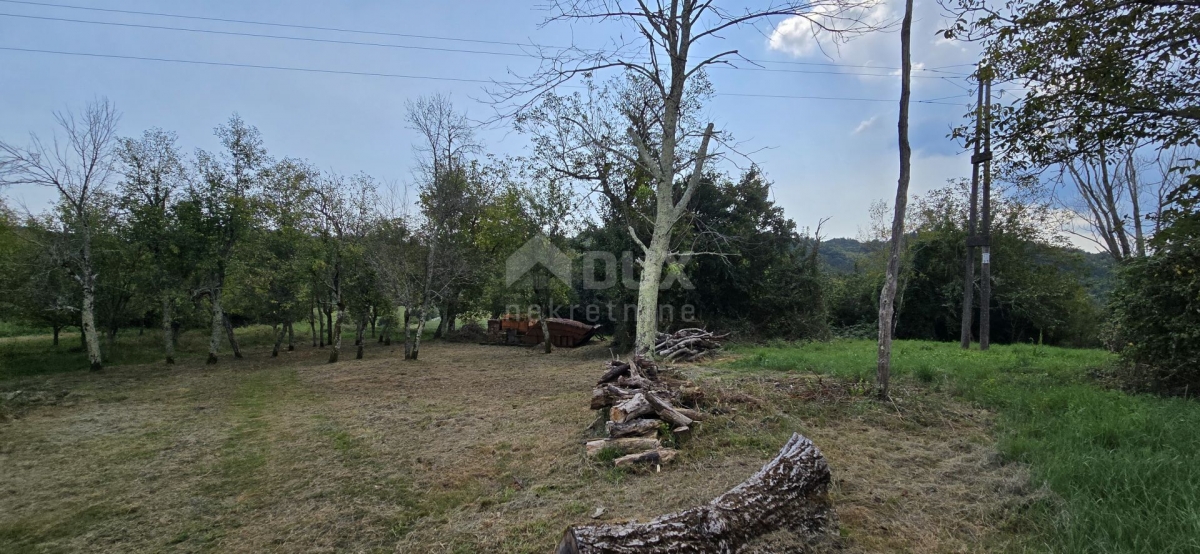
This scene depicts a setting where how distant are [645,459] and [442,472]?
1.85m

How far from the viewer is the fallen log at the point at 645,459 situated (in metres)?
4.12

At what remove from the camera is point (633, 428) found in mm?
4699

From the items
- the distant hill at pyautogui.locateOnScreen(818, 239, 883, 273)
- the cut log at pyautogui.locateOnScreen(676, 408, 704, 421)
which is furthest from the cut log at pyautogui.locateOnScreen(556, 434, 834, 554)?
the distant hill at pyautogui.locateOnScreen(818, 239, 883, 273)

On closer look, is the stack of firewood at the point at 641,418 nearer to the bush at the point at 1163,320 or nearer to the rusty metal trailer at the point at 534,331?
the bush at the point at 1163,320

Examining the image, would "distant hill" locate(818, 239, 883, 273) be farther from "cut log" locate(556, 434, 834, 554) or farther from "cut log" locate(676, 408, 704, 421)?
"cut log" locate(556, 434, 834, 554)

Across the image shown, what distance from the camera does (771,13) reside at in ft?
26.2

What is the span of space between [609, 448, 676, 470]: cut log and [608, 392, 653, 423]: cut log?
621mm

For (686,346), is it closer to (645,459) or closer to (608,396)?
(608,396)

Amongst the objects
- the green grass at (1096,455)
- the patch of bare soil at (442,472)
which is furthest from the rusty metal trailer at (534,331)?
the green grass at (1096,455)

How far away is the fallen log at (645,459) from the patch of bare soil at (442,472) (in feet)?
0.40

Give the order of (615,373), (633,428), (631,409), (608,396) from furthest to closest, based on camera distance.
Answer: (615,373), (608,396), (631,409), (633,428)

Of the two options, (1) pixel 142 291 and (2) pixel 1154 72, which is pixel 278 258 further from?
(2) pixel 1154 72

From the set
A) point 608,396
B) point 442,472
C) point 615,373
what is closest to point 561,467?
point 442,472

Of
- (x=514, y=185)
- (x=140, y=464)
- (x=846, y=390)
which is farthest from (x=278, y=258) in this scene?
(x=846, y=390)
